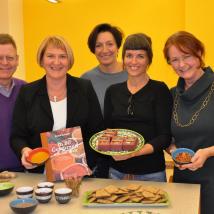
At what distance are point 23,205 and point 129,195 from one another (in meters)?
0.45

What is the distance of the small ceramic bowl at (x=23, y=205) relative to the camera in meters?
1.44

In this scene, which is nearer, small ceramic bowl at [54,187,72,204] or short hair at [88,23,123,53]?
small ceramic bowl at [54,187,72,204]

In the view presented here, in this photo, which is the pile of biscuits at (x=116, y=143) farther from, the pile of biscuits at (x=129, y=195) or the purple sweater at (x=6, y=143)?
the purple sweater at (x=6, y=143)

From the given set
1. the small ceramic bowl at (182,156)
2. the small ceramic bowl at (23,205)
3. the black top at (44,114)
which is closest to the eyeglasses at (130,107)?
the black top at (44,114)

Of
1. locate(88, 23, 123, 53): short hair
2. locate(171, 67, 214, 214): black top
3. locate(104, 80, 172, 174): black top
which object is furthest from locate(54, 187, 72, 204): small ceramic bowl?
locate(88, 23, 123, 53): short hair

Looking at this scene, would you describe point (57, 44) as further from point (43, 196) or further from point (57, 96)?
point (43, 196)

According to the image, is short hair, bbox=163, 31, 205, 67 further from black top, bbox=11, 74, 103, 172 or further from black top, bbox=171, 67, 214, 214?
black top, bbox=11, 74, 103, 172

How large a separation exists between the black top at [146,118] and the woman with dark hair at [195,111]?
9 centimetres

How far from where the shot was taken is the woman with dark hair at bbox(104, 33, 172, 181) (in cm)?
201

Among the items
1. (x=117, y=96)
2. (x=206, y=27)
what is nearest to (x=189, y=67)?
(x=117, y=96)

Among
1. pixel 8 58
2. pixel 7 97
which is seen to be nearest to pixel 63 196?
pixel 7 97

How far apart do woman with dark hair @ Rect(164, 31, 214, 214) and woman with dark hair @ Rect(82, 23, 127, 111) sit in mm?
731

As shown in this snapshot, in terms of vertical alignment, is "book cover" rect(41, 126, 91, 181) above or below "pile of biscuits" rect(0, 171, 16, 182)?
above

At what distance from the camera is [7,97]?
219 centimetres
